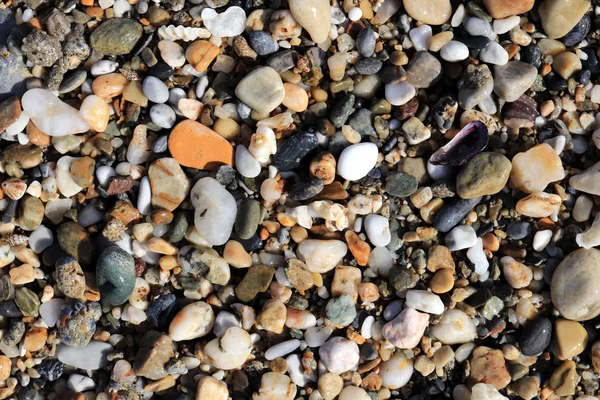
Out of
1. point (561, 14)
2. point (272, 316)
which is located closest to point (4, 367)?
point (272, 316)

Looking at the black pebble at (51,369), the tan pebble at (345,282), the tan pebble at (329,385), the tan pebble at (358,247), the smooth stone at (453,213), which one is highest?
the smooth stone at (453,213)

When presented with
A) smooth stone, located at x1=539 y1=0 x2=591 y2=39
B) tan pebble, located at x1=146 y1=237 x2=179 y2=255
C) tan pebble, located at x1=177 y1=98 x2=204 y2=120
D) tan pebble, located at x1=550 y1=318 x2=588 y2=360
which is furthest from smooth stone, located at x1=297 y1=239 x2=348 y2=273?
smooth stone, located at x1=539 y1=0 x2=591 y2=39

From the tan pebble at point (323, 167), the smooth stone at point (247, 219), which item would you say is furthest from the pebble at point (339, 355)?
the tan pebble at point (323, 167)

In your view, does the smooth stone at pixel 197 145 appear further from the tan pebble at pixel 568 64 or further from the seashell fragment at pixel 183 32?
the tan pebble at pixel 568 64

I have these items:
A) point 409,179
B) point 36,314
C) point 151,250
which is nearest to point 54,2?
point 151,250

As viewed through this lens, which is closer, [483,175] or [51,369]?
[483,175]

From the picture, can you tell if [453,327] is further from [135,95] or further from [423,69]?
[135,95]

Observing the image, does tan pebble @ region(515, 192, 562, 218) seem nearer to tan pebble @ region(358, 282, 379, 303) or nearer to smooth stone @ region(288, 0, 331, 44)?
tan pebble @ region(358, 282, 379, 303)

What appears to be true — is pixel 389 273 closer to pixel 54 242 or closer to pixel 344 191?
pixel 344 191
